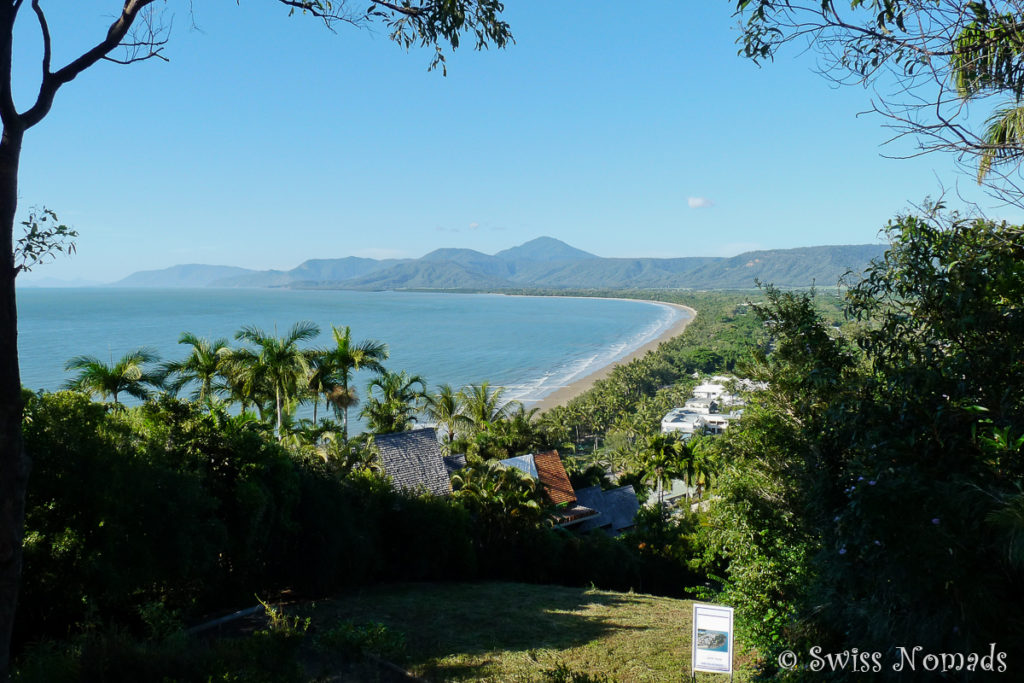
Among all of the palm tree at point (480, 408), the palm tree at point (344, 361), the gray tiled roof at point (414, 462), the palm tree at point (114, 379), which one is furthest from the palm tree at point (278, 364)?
the palm tree at point (480, 408)

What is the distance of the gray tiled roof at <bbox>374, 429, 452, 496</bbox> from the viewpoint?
19891 mm

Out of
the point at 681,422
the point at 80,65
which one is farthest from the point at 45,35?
the point at 681,422

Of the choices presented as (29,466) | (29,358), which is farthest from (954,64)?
(29,358)

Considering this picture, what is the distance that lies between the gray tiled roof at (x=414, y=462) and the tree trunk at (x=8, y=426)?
14846mm

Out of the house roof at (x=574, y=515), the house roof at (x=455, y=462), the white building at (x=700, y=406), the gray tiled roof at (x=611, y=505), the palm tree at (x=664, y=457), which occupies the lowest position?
the white building at (x=700, y=406)

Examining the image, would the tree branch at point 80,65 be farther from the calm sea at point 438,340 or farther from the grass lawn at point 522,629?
the calm sea at point 438,340

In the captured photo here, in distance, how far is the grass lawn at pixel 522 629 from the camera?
8.18 meters

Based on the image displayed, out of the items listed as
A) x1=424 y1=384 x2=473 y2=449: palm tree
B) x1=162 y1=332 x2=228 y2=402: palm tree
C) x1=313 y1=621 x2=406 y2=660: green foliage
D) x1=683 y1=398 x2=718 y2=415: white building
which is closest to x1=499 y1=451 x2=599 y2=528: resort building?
x1=424 y1=384 x2=473 y2=449: palm tree

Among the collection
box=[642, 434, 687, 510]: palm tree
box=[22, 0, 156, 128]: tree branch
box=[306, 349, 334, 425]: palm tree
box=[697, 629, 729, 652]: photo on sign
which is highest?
box=[22, 0, 156, 128]: tree branch

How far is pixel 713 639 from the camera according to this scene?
5.95m

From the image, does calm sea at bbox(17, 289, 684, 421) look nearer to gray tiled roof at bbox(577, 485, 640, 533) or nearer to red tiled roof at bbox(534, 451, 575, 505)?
red tiled roof at bbox(534, 451, 575, 505)

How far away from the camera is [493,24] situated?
260 inches

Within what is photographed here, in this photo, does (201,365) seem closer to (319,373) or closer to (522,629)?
(319,373)

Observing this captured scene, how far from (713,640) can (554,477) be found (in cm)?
1903
